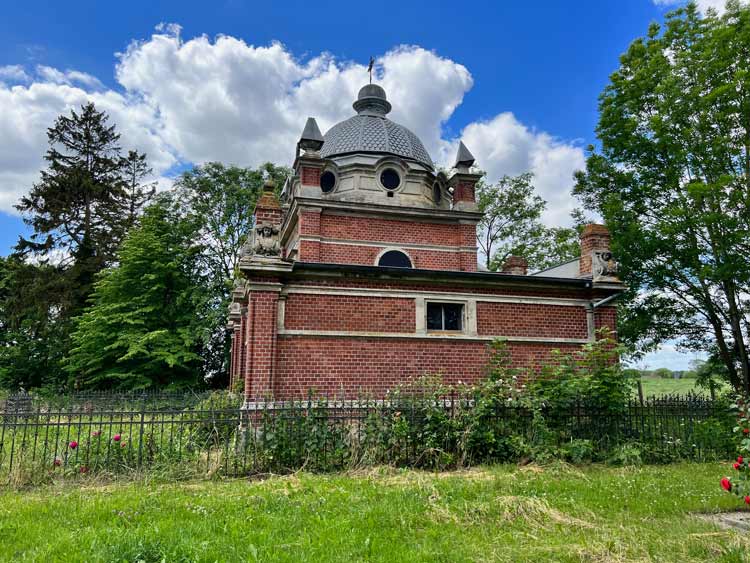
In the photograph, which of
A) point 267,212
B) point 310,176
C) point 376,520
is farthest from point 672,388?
point 376,520

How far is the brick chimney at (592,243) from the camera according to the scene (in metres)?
13.0

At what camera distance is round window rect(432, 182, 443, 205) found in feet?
64.9

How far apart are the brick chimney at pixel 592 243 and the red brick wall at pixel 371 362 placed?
268 centimetres

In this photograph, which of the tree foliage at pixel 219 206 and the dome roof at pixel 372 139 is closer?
the dome roof at pixel 372 139

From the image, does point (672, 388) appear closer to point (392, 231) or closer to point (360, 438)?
point (392, 231)

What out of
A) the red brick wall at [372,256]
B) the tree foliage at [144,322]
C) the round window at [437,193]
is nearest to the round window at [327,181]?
the red brick wall at [372,256]

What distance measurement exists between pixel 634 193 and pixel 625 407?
34.5 ft

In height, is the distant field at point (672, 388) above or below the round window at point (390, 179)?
below

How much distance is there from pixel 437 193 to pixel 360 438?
13072 millimetres

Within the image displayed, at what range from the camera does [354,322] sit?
446 inches

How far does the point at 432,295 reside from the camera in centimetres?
1198

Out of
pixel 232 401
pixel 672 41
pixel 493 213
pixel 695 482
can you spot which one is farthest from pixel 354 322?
pixel 493 213

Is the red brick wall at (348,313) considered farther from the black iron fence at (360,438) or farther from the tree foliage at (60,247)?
the tree foliage at (60,247)

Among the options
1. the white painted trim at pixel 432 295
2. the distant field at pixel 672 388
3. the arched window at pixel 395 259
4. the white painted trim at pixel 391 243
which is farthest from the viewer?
the arched window at pixel 395 259
